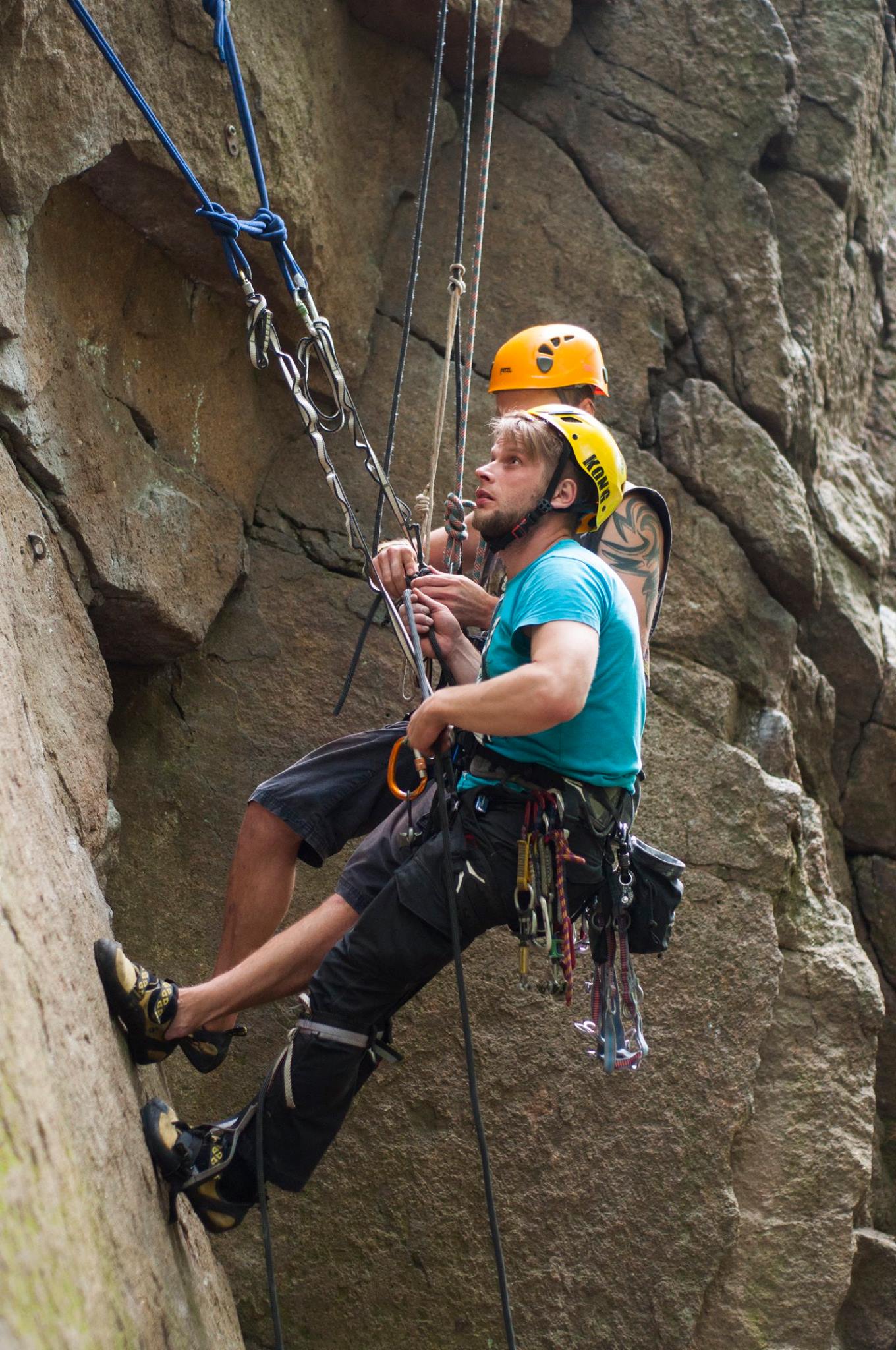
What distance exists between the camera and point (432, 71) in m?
5.02

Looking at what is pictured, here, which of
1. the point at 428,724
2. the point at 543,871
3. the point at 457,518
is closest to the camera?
the point at 428,724

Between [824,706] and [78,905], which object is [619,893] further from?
[824,706]

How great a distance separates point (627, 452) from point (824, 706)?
1.45 m

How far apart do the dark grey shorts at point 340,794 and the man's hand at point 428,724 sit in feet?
2.05

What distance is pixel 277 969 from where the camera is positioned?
3082 mm

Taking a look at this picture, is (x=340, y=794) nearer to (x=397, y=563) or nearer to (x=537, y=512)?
(x=397, y=563)

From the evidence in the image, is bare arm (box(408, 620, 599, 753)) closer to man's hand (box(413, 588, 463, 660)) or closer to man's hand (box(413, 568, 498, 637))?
man's hand (box(413, 588, 463, 660))

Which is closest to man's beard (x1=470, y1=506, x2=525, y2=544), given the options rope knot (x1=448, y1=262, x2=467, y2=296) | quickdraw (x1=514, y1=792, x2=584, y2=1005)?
quickdraw (x1=514, y1=792, x2=584, y2=1005)

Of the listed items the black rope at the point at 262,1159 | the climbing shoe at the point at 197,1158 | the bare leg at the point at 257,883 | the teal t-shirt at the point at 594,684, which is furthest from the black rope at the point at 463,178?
the climbing shoe at the point at 197,1158

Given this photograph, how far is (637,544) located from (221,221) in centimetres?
147

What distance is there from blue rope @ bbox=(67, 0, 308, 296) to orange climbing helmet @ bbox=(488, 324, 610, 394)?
0.97 meters

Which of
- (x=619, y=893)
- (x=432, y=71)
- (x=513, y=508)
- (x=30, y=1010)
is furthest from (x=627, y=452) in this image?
(x=30, y=1010)

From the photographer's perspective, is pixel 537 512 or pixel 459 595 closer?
pixel 537 512

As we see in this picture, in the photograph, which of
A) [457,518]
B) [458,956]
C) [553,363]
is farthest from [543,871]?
[553,363]
